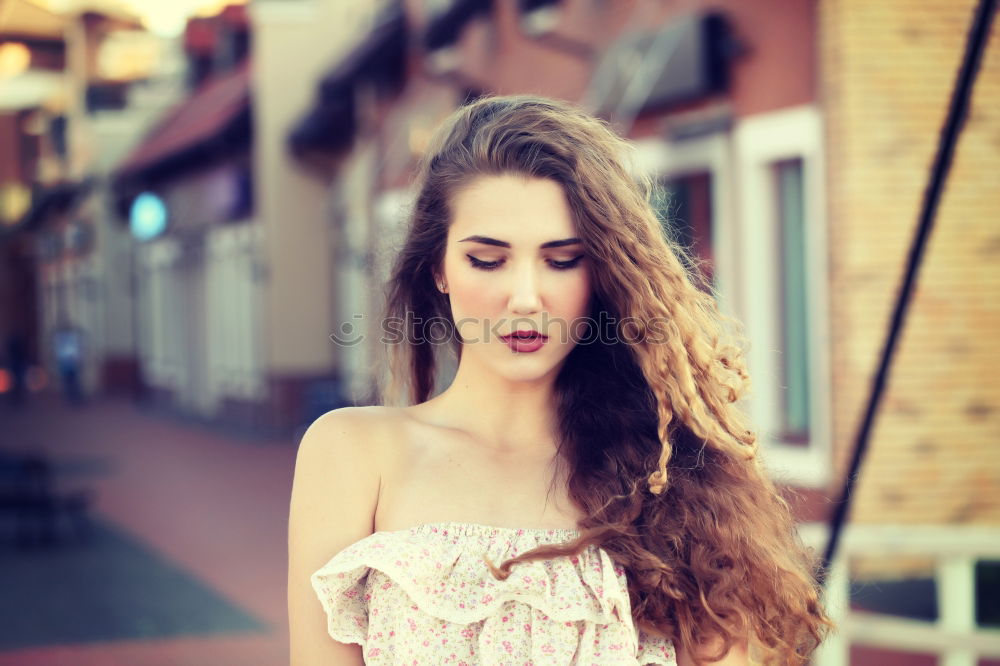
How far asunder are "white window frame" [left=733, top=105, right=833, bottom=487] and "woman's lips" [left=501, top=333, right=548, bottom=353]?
5.96 metres

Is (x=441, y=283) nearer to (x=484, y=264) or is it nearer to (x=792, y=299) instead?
(x=484, y=264)

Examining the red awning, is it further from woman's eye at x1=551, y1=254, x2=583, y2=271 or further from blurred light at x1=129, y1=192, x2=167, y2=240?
woman's eye at x1=551, y1=254, x2=583, y2=271

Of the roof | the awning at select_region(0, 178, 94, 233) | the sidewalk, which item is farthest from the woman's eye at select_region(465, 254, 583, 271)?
the roof

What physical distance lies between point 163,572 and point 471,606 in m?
7.00

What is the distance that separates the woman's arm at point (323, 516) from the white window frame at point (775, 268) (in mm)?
Result: 6053

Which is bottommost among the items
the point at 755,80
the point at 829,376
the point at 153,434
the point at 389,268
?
the point at 153,434

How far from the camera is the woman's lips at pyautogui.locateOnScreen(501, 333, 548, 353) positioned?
7.16 ft

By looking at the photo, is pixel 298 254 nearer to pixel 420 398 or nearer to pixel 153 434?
pixel 153 434

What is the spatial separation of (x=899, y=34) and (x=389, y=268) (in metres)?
6.32

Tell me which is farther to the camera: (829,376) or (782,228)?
(782,228)

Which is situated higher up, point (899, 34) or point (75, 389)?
point (899, 34)

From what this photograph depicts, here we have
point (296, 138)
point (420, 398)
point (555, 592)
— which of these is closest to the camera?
point (555, 592)

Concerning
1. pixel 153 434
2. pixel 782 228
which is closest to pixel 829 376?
pixel 782 228

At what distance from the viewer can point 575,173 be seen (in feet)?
7.10
